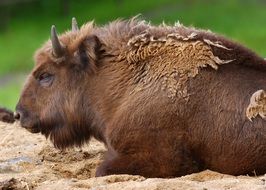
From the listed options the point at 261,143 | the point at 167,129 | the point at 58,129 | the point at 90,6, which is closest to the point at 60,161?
the point at 58,129

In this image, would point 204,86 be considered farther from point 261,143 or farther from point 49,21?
point 49,21

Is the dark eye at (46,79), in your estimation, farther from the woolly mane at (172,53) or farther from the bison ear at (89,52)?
the woolly mane at (172,53)

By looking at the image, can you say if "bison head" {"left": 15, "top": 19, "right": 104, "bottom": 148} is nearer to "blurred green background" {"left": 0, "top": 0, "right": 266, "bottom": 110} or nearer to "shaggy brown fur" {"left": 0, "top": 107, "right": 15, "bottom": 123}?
"shaggy brown fur" {"left": 0, "top": 107, "right": 15, "bottom": 123}

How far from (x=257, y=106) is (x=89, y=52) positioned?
1842 mm

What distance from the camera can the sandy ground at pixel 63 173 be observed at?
694cm

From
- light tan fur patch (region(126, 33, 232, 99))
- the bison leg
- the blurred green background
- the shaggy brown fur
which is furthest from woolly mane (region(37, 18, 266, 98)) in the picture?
the blurred green background

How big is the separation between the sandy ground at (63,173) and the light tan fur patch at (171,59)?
0.94 m

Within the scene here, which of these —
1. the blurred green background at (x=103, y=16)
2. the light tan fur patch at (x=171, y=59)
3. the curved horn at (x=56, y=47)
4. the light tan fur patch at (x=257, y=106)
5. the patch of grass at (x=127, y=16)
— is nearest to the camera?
the light tan fur patch at (x=257, y=106)

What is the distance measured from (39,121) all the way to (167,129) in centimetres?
167

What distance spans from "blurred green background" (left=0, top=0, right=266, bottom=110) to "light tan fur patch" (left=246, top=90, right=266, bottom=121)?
27907mm

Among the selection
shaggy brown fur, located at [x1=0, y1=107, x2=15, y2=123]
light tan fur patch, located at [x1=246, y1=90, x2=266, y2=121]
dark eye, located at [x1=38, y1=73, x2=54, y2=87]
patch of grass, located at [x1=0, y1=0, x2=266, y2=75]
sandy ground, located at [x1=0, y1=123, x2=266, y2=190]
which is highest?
patch of grass, located at [x1=0, y1=0, x2=266, y2=75]

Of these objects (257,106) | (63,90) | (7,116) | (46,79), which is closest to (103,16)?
(7,116)

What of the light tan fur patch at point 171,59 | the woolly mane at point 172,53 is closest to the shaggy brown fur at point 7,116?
the woolly mane at point 172,53

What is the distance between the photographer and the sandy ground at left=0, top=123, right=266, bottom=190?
6938 mm
